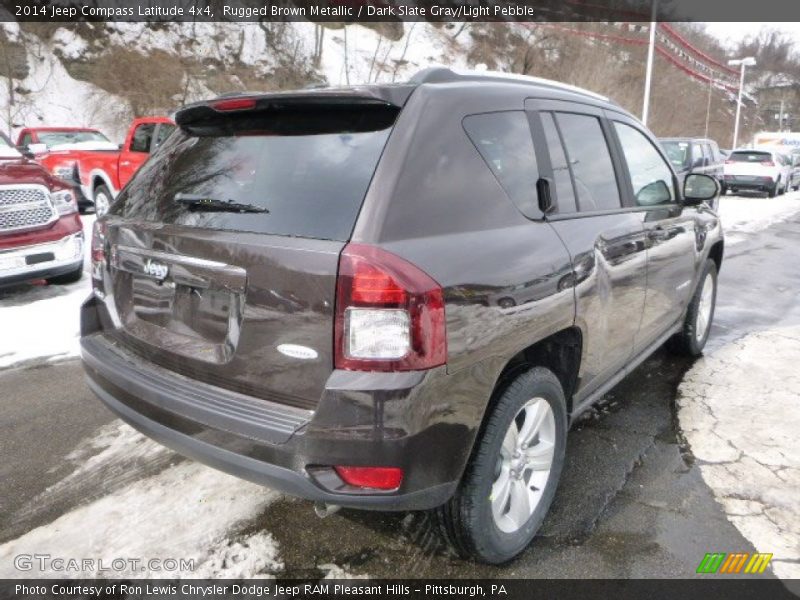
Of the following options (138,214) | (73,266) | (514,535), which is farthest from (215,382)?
(73,266)

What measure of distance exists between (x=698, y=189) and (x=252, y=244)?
321 centimetres

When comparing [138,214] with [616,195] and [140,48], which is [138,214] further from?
[140,48]

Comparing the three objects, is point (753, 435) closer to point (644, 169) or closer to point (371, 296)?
point (644, 169)

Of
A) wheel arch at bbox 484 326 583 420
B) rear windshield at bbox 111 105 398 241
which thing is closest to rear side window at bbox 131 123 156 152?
rear windshield at bbox 111 105 398 241

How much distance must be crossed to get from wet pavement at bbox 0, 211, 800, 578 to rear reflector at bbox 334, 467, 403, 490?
0.66m

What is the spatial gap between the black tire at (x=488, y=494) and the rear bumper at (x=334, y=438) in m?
0.13

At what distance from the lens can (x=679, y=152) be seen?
1548 centimetres

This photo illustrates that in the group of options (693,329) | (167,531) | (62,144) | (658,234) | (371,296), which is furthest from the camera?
(62,144)

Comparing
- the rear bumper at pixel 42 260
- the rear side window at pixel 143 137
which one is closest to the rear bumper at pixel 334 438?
the rear bumper at pixel 42 260

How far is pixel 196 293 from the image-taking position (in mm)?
2205

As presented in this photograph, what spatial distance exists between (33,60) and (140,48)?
174 inches

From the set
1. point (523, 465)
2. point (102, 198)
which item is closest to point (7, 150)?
point (102, 198)

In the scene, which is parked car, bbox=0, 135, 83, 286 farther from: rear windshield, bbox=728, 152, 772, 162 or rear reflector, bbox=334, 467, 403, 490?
rear windshield, bbox=728, 152, 772, 162

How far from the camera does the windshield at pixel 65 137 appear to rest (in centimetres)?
1386
